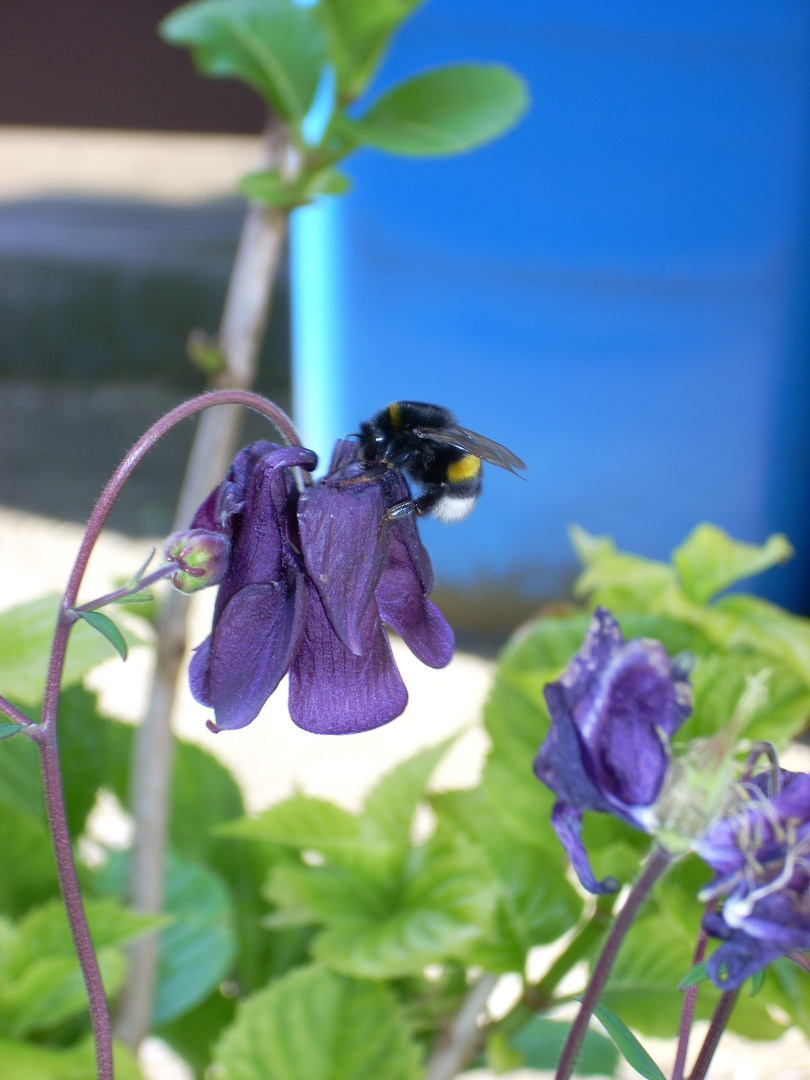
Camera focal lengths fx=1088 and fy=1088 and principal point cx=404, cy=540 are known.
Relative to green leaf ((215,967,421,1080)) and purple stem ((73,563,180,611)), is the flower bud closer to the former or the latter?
purple stem ((73,563,180,611))

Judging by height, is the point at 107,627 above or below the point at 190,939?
above

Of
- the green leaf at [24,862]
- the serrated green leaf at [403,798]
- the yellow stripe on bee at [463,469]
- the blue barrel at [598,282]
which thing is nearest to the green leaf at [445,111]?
the yellow stripe on bee at [463,469]

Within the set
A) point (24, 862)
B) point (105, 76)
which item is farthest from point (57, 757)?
point (105, 76)

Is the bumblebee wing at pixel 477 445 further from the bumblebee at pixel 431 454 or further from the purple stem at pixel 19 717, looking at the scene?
the purple stem at pixel 19 717

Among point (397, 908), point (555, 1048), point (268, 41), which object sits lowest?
point (555, 1048)

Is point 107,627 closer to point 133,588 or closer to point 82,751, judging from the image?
point 133,588

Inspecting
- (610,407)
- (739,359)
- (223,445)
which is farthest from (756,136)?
(223,445)

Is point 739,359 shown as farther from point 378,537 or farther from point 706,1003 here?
point 378,537
